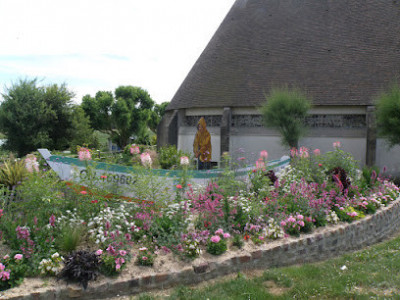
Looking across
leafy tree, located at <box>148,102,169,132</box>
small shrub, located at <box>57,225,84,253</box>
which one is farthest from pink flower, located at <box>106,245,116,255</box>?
leafy tree, located at <box>148,102,169,132</box>

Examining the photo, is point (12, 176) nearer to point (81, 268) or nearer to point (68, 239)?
point (68, 239)

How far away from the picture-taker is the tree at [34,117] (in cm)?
2322

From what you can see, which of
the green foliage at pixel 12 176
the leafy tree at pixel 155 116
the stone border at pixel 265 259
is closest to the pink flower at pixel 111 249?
the stone border at pixel 265 259

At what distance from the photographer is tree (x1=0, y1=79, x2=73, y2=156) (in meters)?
23.2

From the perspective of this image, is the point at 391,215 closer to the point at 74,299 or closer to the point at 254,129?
the point at 74,299

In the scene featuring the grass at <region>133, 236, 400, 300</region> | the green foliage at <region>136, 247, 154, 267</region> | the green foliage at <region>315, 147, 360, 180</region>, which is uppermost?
the green foliage at <region>315, 147, 360, 180</region>

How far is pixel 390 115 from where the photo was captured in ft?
51.4

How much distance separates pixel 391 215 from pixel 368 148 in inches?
385

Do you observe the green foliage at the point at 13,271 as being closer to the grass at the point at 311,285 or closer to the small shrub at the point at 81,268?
the small shrub at the point at 81,268

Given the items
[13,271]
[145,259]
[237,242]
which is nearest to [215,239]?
[237,242]

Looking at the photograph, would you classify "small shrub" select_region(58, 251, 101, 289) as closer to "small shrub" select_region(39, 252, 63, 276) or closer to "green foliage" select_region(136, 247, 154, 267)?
"small shrub" select_region(39, 252, 63, 276)

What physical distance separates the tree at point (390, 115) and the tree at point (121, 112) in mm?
33290

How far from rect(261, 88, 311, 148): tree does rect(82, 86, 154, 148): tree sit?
29144mm

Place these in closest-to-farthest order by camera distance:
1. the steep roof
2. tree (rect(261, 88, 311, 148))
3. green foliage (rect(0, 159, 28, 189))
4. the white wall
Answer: green foliage (rect(0, 159, 28, 189))
tree (rect(261, 88, 311, 148))
the steep roof
the white wall
